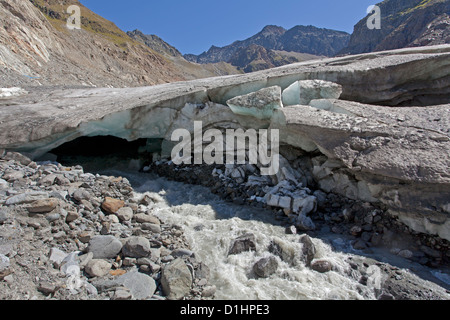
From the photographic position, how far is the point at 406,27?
64250 millimetres

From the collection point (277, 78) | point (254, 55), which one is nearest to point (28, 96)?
point (277, 78)

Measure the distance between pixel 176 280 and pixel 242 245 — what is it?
4.75 feet

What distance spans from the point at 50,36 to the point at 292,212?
3283 cm

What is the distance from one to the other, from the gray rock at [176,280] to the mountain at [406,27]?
56.6 m

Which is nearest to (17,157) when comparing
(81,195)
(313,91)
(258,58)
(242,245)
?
(81,195)

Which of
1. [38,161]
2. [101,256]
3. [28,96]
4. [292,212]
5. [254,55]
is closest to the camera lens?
[101,256]

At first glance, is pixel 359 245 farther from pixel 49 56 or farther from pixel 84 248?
pixel 49 56

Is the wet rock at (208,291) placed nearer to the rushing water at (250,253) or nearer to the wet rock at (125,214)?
the rushing water at (250,253)

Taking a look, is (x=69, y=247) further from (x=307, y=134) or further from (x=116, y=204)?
(x=307, y=134)

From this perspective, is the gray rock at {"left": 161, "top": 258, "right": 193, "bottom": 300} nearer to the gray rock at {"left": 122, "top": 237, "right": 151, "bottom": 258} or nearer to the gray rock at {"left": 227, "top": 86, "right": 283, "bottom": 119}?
the gray rock at {"left": 122, "top": 237, "right": 151, "bottom": 258}

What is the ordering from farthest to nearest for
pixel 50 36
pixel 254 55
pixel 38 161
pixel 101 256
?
pixel 254 55 → pixel 50 36 → pixel 38 161 → pixel 101 256

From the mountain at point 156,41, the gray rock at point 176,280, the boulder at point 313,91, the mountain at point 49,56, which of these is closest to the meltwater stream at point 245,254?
the gray rock at point 176,280

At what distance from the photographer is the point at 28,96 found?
9836mm
